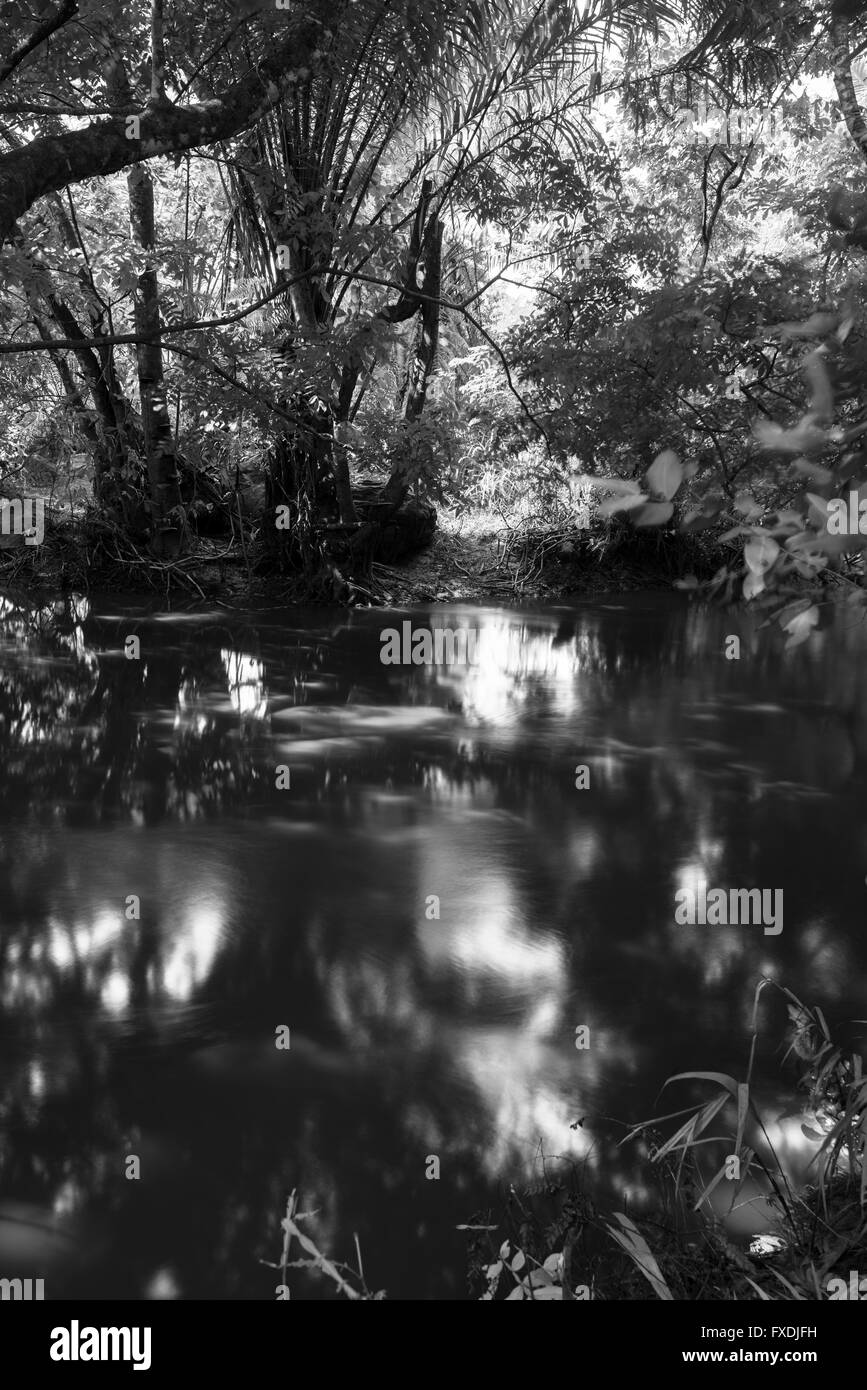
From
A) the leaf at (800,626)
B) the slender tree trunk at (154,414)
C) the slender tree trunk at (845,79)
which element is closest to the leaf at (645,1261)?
the leaf at (800,626)

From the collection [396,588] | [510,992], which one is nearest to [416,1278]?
[510,992]

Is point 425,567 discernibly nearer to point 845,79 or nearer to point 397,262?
point 397,262

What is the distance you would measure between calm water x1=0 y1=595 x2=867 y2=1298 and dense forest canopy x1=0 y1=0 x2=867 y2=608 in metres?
1.25

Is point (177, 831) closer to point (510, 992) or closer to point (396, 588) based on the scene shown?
point (510, 992)

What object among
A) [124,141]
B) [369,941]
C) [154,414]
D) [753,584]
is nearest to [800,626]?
[753,584]

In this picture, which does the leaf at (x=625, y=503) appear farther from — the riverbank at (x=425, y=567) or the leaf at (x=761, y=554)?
the riverbank at (x=425, y=567)

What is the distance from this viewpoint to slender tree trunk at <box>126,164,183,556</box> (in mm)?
6922

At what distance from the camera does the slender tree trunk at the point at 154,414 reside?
22.7 feet

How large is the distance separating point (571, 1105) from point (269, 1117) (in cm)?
56

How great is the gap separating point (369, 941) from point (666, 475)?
6.93ft

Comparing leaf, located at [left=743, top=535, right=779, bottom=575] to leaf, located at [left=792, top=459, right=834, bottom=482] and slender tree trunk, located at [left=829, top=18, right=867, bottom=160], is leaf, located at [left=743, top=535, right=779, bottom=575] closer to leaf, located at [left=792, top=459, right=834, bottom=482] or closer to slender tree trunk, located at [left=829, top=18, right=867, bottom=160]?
leaf, located at [left=792, top=459, right=834, bottom=482]

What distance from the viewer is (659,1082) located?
2242 mm


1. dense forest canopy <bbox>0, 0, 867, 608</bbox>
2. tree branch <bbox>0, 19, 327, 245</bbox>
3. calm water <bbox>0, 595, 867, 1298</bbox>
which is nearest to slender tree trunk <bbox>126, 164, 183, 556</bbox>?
dense forest canopy <bbox>0, 0, 867, 608</bbox>

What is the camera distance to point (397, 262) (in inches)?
237
